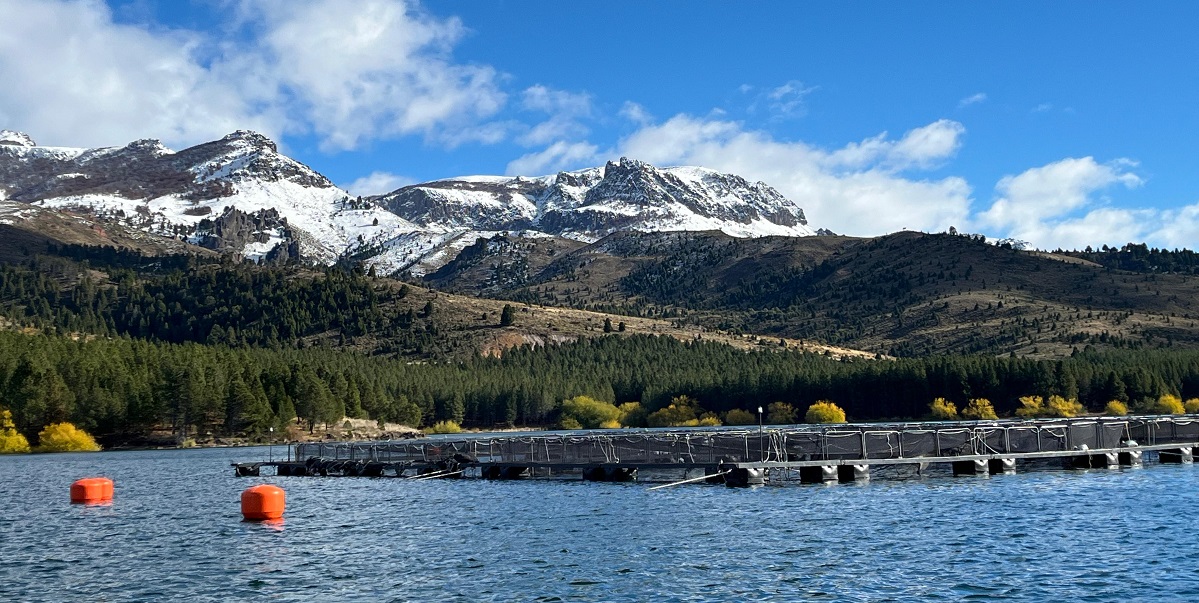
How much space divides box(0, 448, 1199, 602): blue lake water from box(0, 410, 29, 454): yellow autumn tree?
306 ft

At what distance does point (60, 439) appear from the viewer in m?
178

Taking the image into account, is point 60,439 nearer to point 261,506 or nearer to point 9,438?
point 9,438

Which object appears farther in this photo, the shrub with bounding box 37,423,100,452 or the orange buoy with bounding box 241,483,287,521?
the shrub with bounding box 37,423,100,452

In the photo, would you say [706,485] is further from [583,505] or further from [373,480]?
[373,480]

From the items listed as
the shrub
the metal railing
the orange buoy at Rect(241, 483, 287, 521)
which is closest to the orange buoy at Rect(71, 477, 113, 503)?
the orange buoy at Rect(241, 483, 287, 521)

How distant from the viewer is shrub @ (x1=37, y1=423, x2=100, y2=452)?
178 meters

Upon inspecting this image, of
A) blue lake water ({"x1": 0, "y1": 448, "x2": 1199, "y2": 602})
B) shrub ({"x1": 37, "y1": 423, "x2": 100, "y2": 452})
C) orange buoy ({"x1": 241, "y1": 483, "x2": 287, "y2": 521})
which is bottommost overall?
blue lake water ({"x1": 0, "y1": 448, "x2": 1199, "y2": 602})

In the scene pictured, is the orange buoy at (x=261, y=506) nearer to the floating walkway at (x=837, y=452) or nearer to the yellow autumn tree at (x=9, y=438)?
the floating walkway at (x=837, y=452)

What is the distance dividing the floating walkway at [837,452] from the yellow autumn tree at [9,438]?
94.7 m

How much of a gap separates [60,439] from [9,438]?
22.8 feet

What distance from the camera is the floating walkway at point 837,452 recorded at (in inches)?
3442

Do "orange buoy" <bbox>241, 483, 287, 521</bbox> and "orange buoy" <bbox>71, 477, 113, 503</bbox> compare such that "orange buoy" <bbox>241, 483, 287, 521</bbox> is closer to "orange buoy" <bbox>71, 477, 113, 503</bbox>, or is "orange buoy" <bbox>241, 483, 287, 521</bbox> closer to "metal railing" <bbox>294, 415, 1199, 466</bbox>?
"orange buoy" <bbox>71, 477, 113, 503</bbox>

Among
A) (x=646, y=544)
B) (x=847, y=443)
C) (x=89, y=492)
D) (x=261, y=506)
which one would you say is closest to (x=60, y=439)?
(x=89, y=492)

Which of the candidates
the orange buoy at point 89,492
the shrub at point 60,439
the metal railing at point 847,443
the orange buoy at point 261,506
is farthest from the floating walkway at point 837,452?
the shrub at point 60,439
